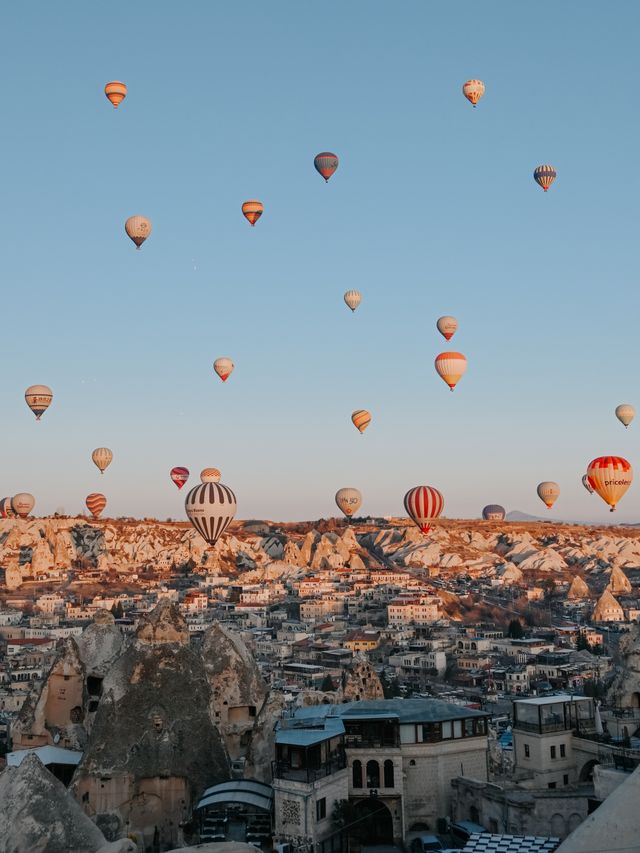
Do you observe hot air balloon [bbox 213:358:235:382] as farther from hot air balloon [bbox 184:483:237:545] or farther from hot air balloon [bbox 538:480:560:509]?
hot air balloon [bbox 538:480:560:509]

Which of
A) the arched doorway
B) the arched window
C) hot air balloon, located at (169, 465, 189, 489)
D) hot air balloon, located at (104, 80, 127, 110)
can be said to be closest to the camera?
the arched doorway

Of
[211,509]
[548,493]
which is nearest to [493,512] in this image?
[548,493]

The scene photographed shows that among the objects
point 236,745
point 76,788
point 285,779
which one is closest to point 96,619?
point 236,745

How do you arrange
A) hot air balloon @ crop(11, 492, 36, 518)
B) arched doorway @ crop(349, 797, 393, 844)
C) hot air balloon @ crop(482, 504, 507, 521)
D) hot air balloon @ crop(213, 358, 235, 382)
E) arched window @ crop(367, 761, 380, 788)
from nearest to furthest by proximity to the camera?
arched doorway @ crop(349, 797, 393, 844)
arched window @ crop(367, 761, 380, 788)
hot air balloon @ crop(213, 358, 235, 382)
hot air balloon @ crop(11, 492, 36, 518)
hot air balloon @ crop(482, 504, 507, 521)

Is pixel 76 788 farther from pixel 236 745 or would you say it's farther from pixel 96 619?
pixel 96 619

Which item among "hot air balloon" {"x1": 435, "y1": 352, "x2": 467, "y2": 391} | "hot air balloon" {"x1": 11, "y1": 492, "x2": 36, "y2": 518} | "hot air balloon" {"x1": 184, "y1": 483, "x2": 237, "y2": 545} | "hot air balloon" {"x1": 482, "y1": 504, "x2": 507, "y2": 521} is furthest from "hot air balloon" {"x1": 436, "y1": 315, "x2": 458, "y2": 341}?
"hot air balloon" {"x1": 482, "y1": 504, "x2": 507, "y2": 521}

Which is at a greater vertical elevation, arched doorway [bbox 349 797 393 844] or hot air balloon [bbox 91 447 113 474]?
hot air balloon [bbox 91 447 113 474]

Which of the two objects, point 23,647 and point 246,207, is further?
point 23,647
